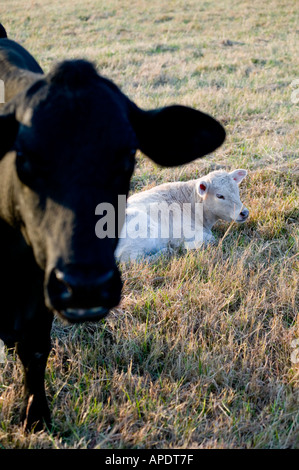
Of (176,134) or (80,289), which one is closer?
(80,289)

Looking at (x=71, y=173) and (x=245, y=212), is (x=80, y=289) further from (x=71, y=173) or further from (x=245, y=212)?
(x=245, y=212)

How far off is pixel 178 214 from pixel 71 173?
10.6 ft

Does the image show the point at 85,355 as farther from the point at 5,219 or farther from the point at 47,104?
the point at 47,104

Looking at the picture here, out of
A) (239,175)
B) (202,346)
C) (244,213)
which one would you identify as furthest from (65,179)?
(239,175)

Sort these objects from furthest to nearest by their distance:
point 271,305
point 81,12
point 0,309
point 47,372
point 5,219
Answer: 1. point 81,12
2. point 271,305
3. point 47,372
4. point 0,309
5. point 5,219

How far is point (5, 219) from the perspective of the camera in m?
2.00

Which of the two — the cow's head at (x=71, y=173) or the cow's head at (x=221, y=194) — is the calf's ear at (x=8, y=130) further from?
the cow's head at (x=221, y=194)

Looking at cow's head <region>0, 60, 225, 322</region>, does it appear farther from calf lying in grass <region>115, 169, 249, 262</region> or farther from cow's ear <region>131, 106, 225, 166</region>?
calf lying in grass <region>115, 169, 249, 262</region>

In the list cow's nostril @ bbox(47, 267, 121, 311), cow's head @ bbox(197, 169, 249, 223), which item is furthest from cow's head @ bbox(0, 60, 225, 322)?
cow's head @ bbox(197, 169, 249, 223)

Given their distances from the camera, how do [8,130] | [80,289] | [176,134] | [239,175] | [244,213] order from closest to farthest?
[80,289] → [8,130] → [176,134] → [244,213] → [239,175]

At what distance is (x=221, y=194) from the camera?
15.1 feet

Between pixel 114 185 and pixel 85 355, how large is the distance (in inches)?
53.8

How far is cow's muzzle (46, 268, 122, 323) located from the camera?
1469mm
